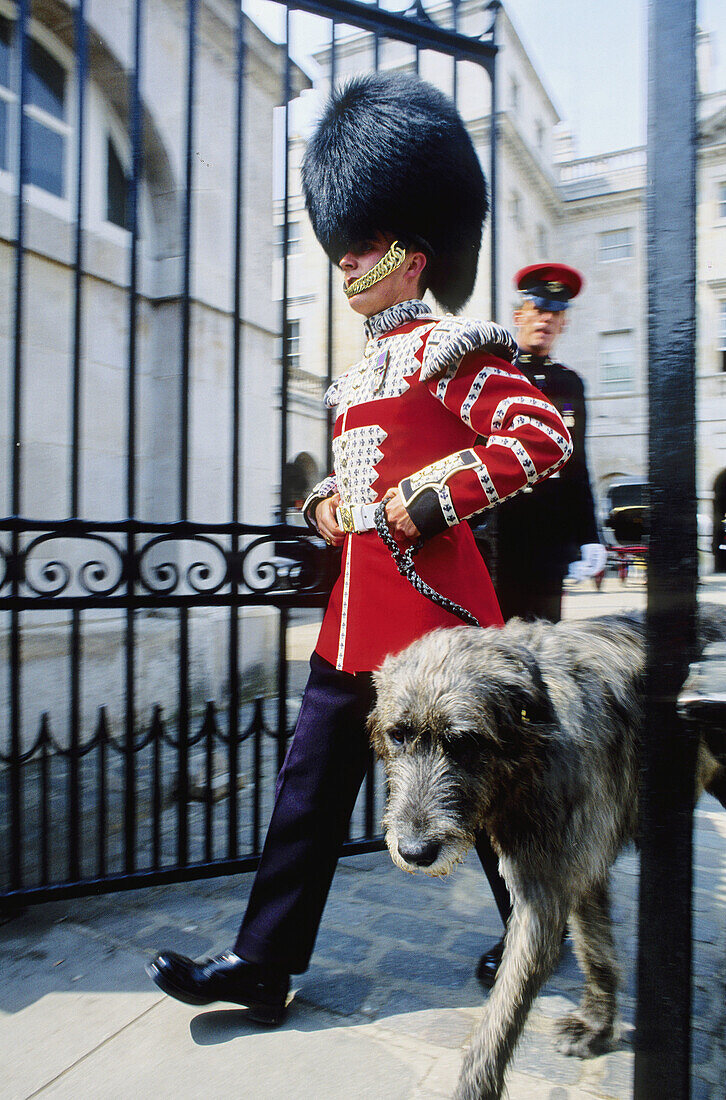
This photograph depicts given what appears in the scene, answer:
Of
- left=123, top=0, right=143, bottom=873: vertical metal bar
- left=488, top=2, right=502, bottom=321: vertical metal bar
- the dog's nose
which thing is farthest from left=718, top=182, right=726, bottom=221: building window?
left=123, top=0, right=143, bottom=873: vertical metal bar

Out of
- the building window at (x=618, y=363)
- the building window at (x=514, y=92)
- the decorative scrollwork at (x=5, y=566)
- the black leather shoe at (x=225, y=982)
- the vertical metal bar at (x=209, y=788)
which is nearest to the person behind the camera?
the black leather shoe at (x=225, y=982)

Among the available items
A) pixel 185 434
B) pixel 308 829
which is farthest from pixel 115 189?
pixel 308 829

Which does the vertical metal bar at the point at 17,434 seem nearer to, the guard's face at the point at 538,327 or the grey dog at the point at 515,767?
the grey dog at the point at 515,767

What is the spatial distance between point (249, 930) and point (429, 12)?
3704 millimetres

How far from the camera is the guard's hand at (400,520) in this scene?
6.54ft

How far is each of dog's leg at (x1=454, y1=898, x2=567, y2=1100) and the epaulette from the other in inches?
51.1

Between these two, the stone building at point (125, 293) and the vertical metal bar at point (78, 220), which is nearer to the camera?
the vertical metal bar at point (78, 220)

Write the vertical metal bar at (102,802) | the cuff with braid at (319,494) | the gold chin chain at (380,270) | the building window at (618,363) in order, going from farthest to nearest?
1. the building window at (618,363)
2. the vertical metal bar at (102,802)
3. the cuff with braid at (319,494)
4. the gold chin chain at (380,270)

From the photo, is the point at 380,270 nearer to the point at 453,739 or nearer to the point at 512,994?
the point at 453,739

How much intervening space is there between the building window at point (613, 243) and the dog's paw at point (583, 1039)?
12.9ft

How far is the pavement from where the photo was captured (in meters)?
2.06

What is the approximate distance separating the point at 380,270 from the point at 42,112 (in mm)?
4102

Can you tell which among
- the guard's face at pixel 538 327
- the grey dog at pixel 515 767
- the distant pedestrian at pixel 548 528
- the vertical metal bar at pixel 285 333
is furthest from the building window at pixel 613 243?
the grey dog at pixel 515 767

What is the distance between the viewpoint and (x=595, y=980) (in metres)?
2.16
